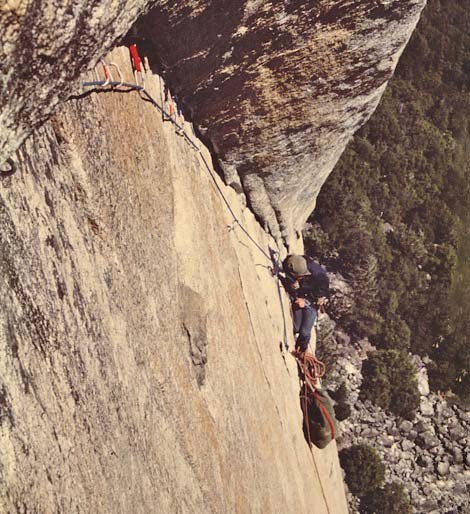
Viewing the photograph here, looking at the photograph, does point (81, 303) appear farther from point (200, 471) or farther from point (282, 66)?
point (282, 66)

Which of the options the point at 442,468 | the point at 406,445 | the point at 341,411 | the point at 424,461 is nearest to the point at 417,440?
the point at 406,445

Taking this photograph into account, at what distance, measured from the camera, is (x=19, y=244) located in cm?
326

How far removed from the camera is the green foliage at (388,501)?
44.4ft

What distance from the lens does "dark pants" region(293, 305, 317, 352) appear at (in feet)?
31.9

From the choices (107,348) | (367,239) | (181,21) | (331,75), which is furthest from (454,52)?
(107,348)

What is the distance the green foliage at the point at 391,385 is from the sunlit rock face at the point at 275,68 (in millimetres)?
7754

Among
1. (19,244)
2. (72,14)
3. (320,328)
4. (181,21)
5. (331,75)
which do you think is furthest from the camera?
(320,328)

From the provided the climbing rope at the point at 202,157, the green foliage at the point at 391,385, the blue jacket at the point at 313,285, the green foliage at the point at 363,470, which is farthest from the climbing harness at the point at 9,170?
the green foliage at the point at 391,385

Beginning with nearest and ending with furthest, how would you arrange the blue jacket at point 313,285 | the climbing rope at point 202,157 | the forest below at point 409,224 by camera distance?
the climbing rope at point 202,157, the blue jacket at point 313,285, the forest below at point 409,224

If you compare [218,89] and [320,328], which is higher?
[218,89]

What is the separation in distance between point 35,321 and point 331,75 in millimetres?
4362

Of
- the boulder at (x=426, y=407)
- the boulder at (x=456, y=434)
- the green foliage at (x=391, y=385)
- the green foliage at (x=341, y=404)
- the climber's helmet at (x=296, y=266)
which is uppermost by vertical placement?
the climber's helmet at (x=296, y=266)

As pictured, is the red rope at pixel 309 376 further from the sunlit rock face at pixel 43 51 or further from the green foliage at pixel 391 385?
the sunlit rock face at pixel 43 51

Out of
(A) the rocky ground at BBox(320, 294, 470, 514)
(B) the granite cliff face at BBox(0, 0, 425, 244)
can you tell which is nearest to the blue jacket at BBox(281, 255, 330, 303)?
(B) the granite cliff face at BBox(0, 0, 425, 244)
